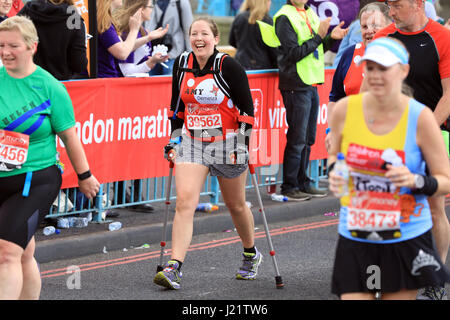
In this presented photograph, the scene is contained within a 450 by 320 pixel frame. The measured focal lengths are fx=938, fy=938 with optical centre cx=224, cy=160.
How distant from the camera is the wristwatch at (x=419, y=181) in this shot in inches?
176

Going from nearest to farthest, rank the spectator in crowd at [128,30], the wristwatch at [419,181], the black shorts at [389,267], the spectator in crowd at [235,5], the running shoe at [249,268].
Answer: the wristwatch at [419,181] → the black shorts at [389,267] → the running shoe at [249,268] → the spectator in crowd at [128,30] → the spectator in crowd at [235,5]

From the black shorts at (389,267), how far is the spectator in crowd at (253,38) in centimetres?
696

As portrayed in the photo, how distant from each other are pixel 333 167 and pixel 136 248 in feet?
14.4

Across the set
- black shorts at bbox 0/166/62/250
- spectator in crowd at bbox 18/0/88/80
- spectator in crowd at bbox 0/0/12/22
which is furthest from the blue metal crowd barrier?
black shorts at bbox 0/166/62/250

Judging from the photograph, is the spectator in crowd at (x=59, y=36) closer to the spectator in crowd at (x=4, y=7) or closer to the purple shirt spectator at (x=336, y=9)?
the spectator in crowd at (x=4, y=7)

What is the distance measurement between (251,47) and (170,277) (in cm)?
538

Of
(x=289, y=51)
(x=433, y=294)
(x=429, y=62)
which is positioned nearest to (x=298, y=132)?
(x=289, y=51)

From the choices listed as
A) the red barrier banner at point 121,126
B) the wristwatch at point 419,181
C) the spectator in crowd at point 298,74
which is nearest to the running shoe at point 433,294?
the wristwatch at point 419,181

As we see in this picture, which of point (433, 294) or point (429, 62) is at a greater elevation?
point (429, 62)

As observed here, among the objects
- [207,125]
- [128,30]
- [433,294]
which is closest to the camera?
[433,294]

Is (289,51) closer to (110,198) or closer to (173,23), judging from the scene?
(173,23)

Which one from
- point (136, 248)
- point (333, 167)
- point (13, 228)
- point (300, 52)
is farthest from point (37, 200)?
point (300, 52)

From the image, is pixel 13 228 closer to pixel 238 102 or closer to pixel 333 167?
pixel 333 167

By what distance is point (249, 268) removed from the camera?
7.58 m
